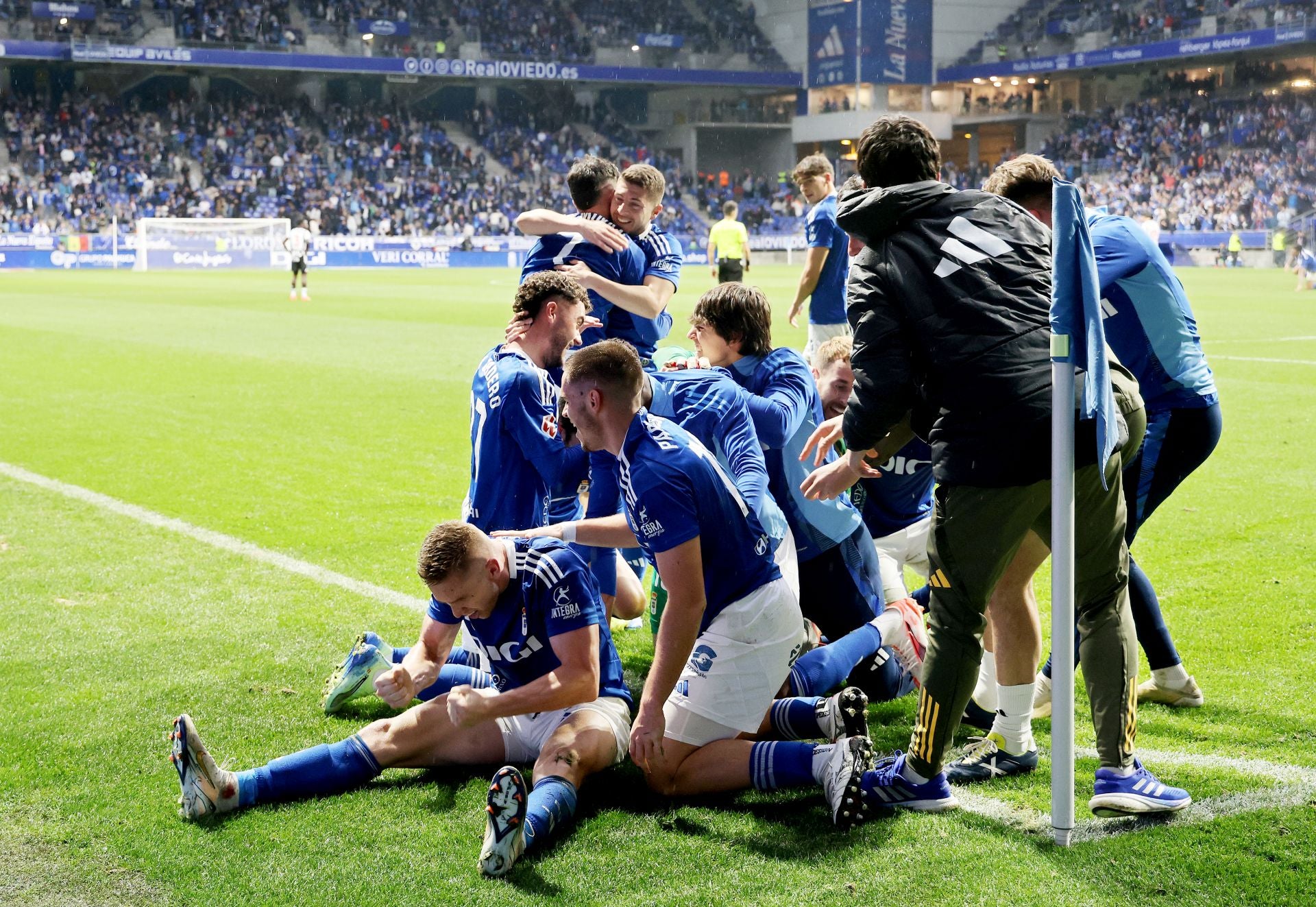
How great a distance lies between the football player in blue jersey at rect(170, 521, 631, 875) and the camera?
3.86 m

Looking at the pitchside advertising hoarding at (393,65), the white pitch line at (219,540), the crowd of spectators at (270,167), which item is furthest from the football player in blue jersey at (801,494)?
the pitchside advertising hoarding at (393,65)

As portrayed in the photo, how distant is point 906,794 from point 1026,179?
201cm

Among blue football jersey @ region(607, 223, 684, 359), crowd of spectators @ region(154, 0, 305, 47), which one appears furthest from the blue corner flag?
crowd of spectators @ region(154, 0, 305, 47)

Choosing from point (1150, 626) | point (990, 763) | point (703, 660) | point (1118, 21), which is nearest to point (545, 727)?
point (703, 660)

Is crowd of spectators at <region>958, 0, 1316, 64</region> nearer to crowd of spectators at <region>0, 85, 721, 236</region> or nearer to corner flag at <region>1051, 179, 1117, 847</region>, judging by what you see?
crowd of spectators at <region>0, 85, 721, 236</region>

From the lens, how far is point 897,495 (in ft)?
18.7

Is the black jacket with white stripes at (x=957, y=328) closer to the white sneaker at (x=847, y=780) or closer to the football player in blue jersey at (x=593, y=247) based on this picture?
the white sneaker at (x=847, y=780)

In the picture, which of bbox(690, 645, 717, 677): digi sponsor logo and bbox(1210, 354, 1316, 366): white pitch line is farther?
bbox(1210, 354, 1316, 366): white pitch line

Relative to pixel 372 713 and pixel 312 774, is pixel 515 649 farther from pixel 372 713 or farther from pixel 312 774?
pixel 372 713

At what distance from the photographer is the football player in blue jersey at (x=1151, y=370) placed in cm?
439

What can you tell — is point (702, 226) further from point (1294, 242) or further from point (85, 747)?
point (85, 747)

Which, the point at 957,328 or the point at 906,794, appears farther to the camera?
the point at 906,794

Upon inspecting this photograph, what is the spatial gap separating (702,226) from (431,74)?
13851mm

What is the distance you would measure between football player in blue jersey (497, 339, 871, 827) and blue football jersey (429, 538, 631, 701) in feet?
0.85
